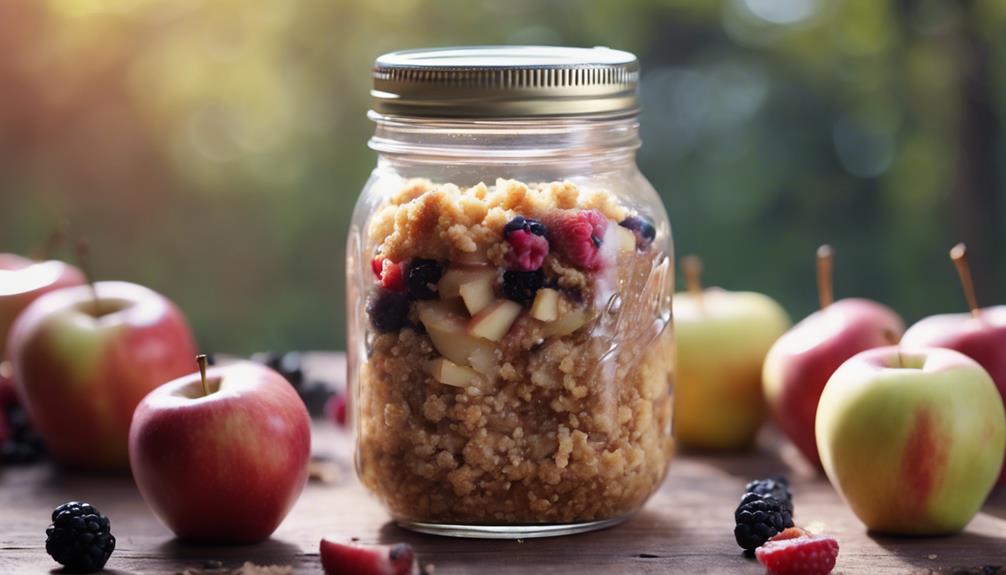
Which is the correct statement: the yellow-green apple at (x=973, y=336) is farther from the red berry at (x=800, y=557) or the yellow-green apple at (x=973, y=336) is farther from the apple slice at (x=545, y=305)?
the apple slice at (x=545, y=305)

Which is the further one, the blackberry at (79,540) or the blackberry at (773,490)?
the blackberry at (773,490)

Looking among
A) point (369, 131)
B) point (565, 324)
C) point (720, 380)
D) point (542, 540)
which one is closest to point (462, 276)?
point (565, 324)

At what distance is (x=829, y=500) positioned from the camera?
1.74 metres

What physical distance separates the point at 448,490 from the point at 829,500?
1.85ft

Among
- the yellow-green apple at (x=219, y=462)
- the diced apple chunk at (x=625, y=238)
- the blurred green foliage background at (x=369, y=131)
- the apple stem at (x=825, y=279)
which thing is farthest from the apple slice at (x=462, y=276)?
the blurred green foliage background at (x=369, y=131)

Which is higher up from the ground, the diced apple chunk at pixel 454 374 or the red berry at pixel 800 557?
the diced apple chunk at pixel 454 374

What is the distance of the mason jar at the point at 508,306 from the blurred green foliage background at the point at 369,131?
185cm

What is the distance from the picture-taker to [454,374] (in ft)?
4.79

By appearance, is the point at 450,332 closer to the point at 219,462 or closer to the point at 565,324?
the point at 565,324

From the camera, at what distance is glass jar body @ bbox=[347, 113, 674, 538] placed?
4.77 ft

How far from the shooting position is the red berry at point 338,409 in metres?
2.12

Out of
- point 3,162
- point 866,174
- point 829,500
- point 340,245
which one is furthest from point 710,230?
point 3,162

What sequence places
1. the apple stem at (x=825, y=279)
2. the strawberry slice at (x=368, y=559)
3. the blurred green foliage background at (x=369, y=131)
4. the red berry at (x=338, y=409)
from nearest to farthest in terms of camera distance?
the strawberry slice at (x=368, y=559) < the apple stem at (x=825, y=279) < the red berry at (x=338, y=409) < the blurred green foliage background at (x=369, y=131)

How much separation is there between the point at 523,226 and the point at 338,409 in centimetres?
80
